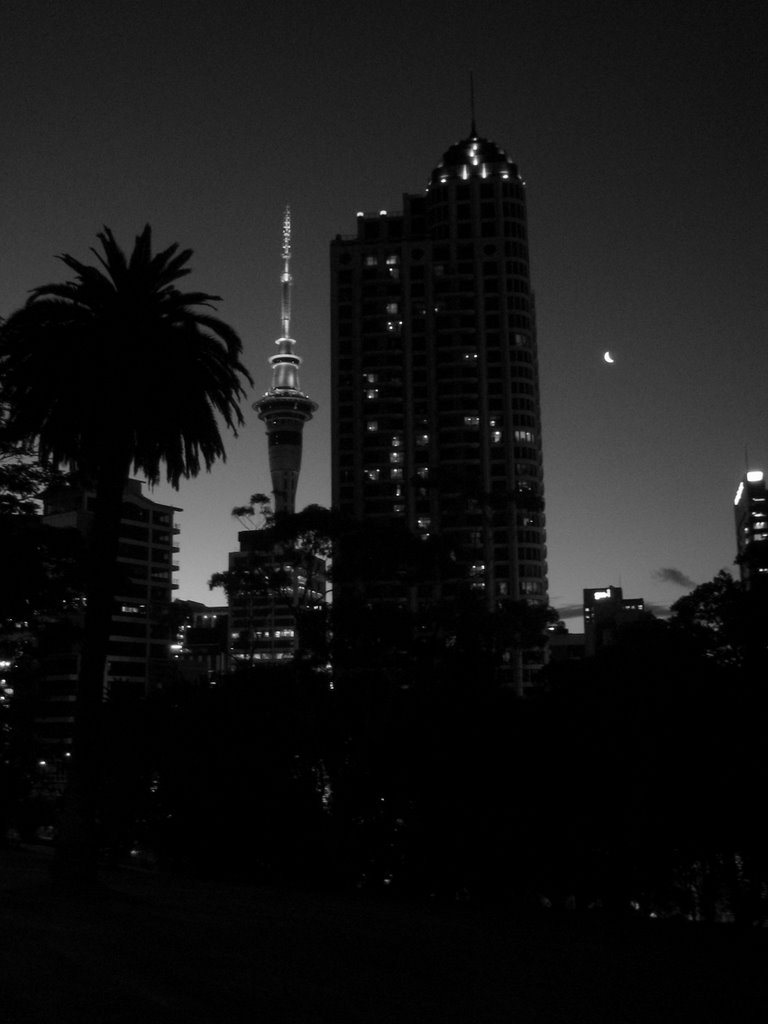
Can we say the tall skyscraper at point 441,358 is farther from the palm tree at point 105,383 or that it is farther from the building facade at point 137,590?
the palm tree at point 105,383

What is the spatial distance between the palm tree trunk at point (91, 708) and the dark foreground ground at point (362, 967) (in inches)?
104

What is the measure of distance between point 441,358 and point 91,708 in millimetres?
159821

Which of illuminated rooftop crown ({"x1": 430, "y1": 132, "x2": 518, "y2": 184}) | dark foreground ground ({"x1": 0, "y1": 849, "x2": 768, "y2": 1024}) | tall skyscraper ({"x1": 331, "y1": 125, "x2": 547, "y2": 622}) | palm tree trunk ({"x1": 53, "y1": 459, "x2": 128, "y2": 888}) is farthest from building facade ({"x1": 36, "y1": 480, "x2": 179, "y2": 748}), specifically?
dark foreground ground ({"x1": 0, "y1": 849, "x2": 768, "y2": 1024})

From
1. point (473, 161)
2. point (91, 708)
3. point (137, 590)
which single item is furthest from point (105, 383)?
point (473, 161)

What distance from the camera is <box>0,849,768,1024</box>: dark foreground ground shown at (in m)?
9.49

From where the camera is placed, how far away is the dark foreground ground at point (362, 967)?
9.49 meters

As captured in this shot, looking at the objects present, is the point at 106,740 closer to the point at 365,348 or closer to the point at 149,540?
the point at 149,540

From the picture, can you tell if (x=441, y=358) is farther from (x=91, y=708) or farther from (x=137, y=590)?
(x=91, y=708)

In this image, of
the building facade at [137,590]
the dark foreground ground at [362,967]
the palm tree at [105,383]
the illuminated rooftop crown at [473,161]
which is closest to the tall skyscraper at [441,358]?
the illuminated rooftop crown at [473,161]

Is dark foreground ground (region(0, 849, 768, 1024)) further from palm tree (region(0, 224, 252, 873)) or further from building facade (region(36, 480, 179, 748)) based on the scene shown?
building facade (region(36, 480, 179, 748))

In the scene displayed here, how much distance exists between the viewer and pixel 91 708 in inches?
822

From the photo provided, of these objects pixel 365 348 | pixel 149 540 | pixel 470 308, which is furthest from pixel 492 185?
pixel 149 540

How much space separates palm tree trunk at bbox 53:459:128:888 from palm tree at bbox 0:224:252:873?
3 centimetres

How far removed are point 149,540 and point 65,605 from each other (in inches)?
5105
